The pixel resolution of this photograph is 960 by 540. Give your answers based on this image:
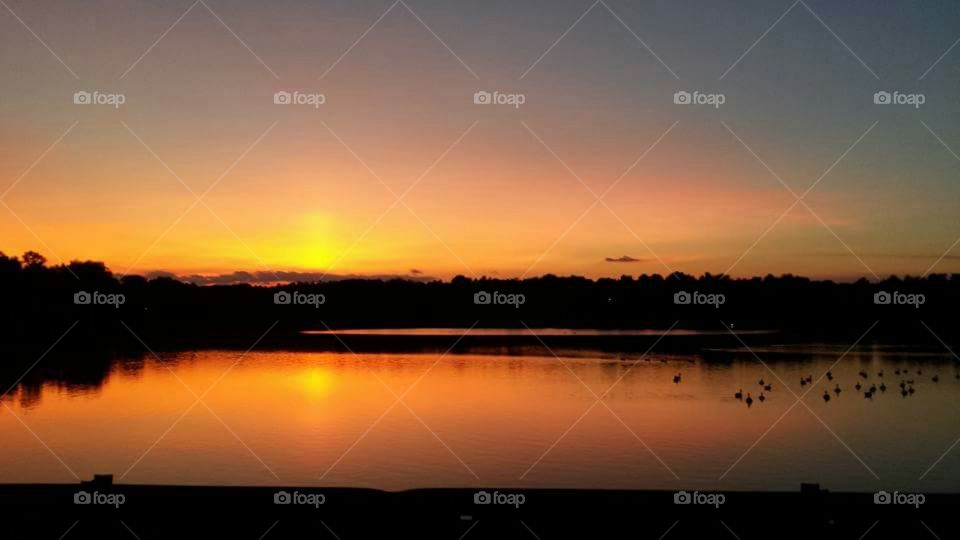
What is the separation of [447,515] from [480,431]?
12.4 metres

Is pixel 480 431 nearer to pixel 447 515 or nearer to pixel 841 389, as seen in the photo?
pixel 447 515

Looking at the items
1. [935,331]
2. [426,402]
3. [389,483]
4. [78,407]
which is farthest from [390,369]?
[935,331]

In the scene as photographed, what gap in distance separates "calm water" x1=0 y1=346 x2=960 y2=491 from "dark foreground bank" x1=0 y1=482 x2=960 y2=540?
5.74 metres

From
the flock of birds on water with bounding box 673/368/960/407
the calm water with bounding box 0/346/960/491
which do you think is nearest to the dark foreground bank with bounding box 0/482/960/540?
the calm water with bounding box 0/346/960/491

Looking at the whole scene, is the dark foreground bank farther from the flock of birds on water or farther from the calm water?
the flock of birds on water

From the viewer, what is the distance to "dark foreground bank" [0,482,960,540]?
11.3 m

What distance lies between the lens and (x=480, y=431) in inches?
937

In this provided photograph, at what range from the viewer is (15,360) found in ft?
146

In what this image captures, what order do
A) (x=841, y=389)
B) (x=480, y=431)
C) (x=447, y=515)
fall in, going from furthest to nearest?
(x=841, y=389), (x=480, y=431), (x=447, y=515)

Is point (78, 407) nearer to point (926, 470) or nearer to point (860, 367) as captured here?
point (926, 470)

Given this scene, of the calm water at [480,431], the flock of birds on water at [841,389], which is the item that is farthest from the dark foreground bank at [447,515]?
the flock of birds on water at [841,389]

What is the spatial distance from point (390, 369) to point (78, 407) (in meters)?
15.4

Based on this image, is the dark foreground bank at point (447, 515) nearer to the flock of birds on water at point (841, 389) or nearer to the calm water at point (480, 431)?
the calm water at point (480, 431)

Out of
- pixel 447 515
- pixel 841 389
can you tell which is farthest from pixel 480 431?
pixel 841 389
